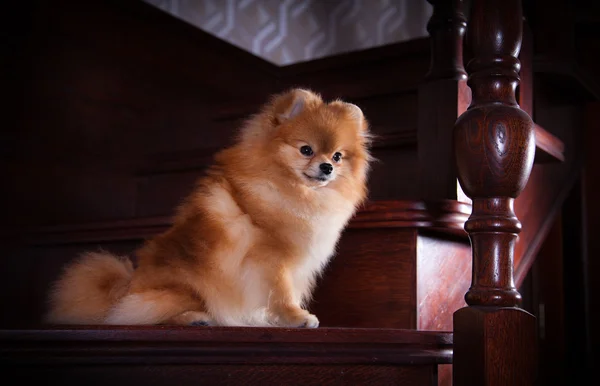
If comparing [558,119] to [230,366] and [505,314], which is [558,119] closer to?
[505,314]

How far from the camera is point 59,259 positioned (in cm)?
203

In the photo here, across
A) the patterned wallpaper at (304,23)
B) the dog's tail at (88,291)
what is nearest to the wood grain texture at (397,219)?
the dog's tail at (88,291)

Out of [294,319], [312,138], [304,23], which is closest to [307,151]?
[312,138]

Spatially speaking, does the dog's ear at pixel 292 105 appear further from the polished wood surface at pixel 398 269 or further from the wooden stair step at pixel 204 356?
the wooden stair step at pixel 204 356

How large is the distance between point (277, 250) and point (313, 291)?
1.15 ft

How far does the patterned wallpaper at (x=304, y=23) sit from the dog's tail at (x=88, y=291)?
1.88 meters

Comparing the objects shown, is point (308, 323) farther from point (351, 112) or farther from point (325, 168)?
point (351, 112)

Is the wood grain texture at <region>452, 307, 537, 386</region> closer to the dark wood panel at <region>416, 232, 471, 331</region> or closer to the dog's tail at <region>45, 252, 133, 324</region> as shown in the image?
the dark wood panel at <region>416, 232, 471, 331</region>

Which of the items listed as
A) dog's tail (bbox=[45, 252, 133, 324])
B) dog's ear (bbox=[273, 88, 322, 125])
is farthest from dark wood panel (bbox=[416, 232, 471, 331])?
dog's tail (bbox=[45, 252, 133, 324])

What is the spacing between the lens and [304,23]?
12.5ft

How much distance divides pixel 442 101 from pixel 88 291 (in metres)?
1.07

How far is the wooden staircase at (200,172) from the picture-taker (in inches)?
41.8

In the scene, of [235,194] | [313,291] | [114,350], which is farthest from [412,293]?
[114,350]

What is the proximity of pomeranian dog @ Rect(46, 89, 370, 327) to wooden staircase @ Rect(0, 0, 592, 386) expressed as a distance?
0.13 metres
